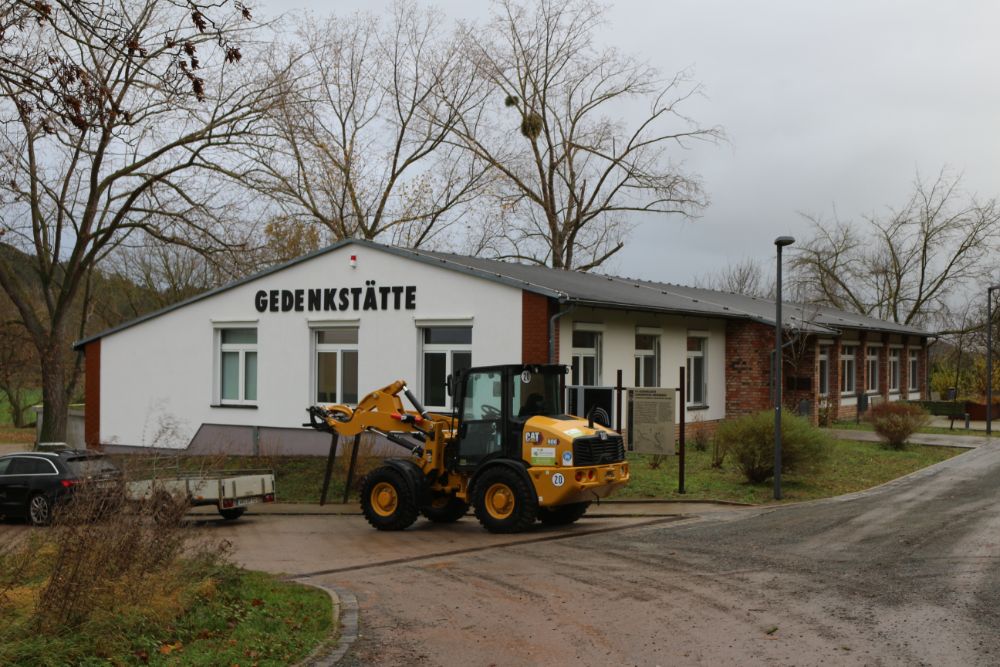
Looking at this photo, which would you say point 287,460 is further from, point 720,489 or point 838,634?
point 838,634

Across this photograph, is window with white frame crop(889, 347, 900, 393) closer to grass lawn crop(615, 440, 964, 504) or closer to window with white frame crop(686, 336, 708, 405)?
window with white frame crop(686, 336, 708, 405)

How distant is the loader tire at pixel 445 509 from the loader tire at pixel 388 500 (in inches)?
21.8

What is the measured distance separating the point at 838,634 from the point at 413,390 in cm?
1574

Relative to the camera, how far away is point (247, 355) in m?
26.1

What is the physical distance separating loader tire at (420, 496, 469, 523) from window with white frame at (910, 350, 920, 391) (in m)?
36.7

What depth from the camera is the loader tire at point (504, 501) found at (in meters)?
14.2

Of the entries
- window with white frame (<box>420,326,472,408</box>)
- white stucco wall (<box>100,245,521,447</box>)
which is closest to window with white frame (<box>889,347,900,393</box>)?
window with white frame (<box>420,326,472,408</box>)

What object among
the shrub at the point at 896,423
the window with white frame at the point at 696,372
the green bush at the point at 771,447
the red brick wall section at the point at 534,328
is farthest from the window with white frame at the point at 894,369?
the red brick wall section at the point at 534,328

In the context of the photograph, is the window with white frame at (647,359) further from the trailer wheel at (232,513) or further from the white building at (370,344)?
the trailer wheel at (232,513)

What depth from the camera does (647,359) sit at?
1031 inches

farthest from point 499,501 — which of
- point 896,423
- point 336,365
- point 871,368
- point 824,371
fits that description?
point 871,368

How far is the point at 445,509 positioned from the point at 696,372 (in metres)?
14.0

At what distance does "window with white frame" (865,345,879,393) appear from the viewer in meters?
39.9

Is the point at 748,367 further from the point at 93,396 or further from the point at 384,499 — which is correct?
the point at 93,396
